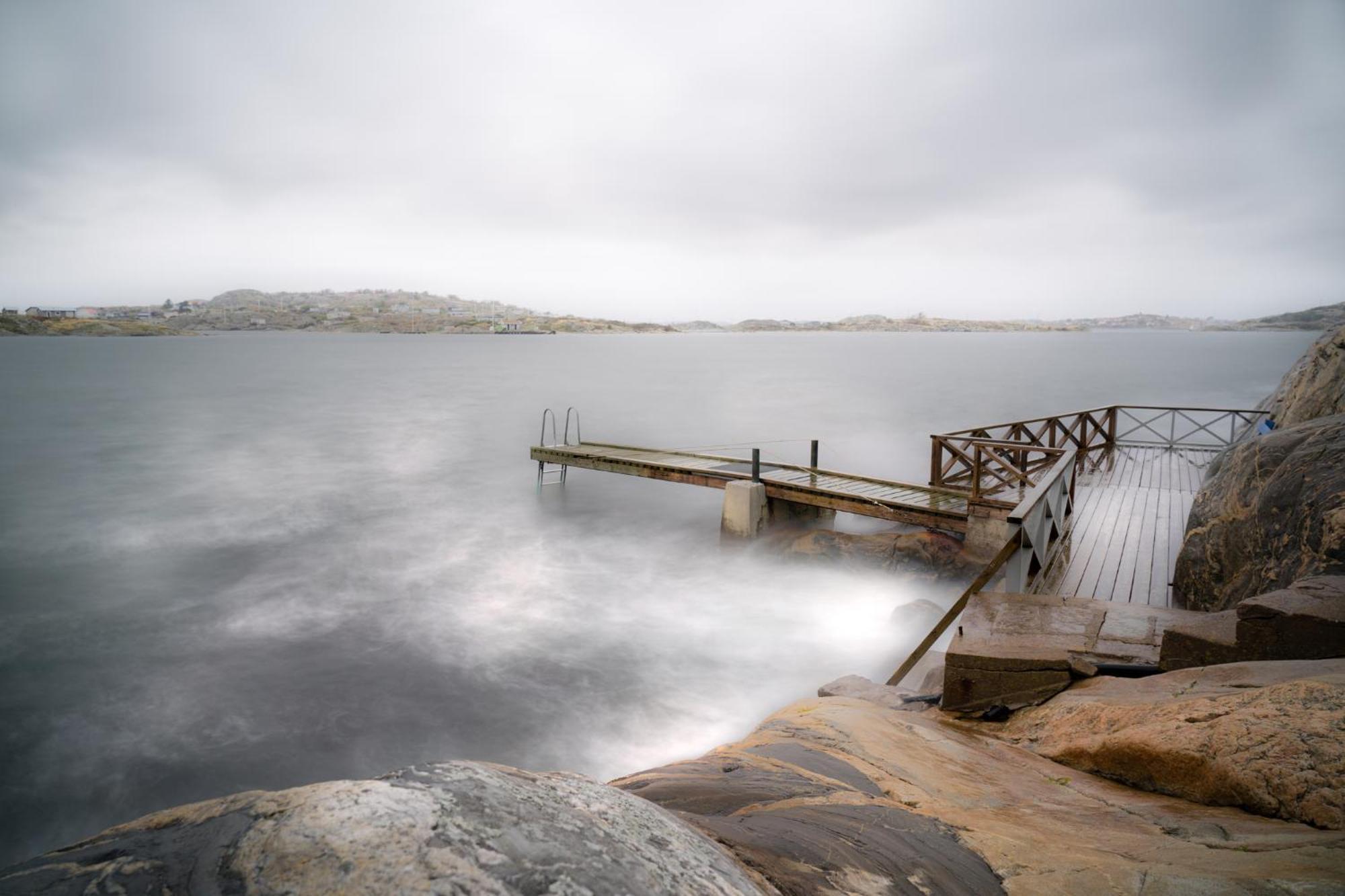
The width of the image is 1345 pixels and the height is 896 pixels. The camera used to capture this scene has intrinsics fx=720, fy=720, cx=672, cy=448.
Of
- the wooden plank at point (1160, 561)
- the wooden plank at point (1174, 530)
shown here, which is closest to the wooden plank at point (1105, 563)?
the wooden plank at point (1160, 561)

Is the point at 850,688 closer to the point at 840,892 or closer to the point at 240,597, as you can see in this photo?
the point at 840,892

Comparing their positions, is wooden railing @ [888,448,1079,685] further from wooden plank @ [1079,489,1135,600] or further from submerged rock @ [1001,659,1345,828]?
submerged rock @ [1001,659,1345,828]

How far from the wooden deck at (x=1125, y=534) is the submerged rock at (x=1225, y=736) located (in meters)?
3.23

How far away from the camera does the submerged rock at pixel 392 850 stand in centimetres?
149

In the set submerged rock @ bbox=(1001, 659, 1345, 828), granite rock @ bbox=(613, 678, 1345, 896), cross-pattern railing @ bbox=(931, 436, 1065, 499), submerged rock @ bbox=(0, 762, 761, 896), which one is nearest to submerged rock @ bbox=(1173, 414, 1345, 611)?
submerged rock @ bbox=(1001, 659, 1345, 828)

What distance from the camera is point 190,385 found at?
63.9m

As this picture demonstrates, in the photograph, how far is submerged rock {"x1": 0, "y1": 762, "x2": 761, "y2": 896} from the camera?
58.6 inches

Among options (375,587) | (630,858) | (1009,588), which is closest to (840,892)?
(630,858)

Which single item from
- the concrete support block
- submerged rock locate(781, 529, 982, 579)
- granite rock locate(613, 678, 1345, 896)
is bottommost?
submerged rock locate(781, 529, 982, 579)

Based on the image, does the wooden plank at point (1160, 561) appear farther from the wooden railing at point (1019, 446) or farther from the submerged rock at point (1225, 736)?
the submerged rock at point (1225, 736)

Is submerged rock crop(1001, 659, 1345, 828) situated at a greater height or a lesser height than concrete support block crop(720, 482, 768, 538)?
greater

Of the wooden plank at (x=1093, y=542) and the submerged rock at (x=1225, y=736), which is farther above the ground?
the submerged rock at (x=1225, y=736)

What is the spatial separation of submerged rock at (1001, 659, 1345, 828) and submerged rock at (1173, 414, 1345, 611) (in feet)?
6.97

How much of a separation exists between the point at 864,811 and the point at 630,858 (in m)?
1.49
